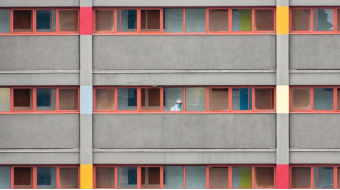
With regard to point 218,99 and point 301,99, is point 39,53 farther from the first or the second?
point 301,99

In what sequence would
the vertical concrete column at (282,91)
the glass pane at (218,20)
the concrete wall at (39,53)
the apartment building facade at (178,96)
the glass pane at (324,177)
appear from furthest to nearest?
the glass pane at (218,20) < the glass pane at (324,177) < the concrete wall at (39,53) < the apartment building facade at (178,96) < the vertical concrete column at (282,91)

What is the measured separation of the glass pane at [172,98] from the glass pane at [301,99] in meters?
4.56

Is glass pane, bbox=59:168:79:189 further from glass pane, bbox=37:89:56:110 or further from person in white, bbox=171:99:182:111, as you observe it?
person in white, bbox=171:99:182:111

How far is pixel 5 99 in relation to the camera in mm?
18062

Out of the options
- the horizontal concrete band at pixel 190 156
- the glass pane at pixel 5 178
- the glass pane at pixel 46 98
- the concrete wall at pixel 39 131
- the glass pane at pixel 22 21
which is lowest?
the glass pane at pixel 5 178

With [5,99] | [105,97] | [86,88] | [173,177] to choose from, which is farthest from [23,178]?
[173,177]

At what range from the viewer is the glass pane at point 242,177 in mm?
18094

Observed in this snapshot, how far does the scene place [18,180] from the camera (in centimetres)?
1812

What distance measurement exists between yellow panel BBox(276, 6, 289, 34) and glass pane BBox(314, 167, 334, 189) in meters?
5.74

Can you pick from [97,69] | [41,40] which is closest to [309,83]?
[97,69]

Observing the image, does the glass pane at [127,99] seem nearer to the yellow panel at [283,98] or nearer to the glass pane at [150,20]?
the glass pane at [150,20]

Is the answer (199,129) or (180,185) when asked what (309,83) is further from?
(180,185)

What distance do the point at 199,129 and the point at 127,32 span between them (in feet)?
16.0

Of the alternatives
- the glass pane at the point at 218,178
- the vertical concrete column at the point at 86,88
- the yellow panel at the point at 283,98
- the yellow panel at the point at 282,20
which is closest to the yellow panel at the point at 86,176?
the vertical concrete column at the point at 86,88
